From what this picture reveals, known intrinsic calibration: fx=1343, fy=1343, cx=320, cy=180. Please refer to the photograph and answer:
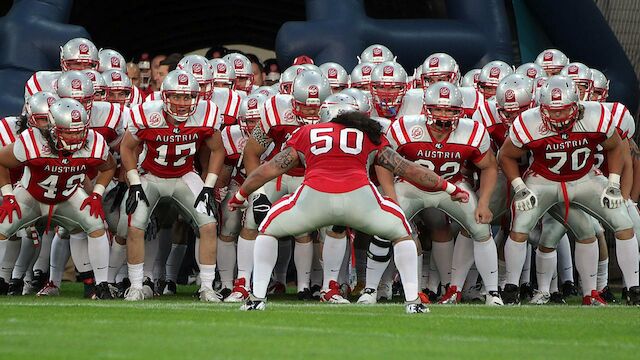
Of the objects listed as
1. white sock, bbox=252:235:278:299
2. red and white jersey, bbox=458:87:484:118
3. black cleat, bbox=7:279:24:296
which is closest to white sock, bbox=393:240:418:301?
white sock, bbox=252:235:278:299

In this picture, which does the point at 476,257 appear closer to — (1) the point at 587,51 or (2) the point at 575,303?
(2) the point at 575,303

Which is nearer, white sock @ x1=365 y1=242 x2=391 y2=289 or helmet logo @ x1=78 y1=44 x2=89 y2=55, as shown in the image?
white sock @ x1=365 y1=242 x2=391 y2=289

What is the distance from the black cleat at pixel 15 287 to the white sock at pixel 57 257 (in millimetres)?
295

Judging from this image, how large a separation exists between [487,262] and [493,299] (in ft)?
0.80

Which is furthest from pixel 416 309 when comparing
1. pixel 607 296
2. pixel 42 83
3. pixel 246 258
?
pixel 42 83

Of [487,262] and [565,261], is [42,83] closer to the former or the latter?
[487,262]

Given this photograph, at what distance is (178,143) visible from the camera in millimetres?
8984

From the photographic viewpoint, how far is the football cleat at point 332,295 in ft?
29.1

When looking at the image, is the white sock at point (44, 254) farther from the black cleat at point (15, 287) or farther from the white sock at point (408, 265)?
the white sock at point (408, 265)

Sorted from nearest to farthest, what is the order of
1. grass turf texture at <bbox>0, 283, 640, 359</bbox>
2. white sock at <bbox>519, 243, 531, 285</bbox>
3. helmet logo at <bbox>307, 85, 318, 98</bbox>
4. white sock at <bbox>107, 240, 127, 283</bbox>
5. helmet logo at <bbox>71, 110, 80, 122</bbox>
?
grass turf texture at <bbox>0, 283, 640, 359</bbox> < helmet logo at <bbox>71, 110, 80, 122</bbox> < helmet logo at <bbox>307, 85, 318, 98</bbox> < white sock at <bbox>107, 240, 127, 283</bbox> < white sock at <bbox>519, 243, 531, 285</bbox>

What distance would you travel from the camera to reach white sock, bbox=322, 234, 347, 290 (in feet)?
29.6

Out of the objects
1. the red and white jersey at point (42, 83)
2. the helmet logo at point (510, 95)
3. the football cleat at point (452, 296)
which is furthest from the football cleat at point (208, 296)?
the helmet logo at point (510, 95)

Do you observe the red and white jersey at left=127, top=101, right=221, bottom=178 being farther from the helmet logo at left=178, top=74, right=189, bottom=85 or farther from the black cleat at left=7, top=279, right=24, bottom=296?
the black cleat at left=7, top=279, right=24, bottom=296

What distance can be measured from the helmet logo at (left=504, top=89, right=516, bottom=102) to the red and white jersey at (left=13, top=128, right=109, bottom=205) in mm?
2734
